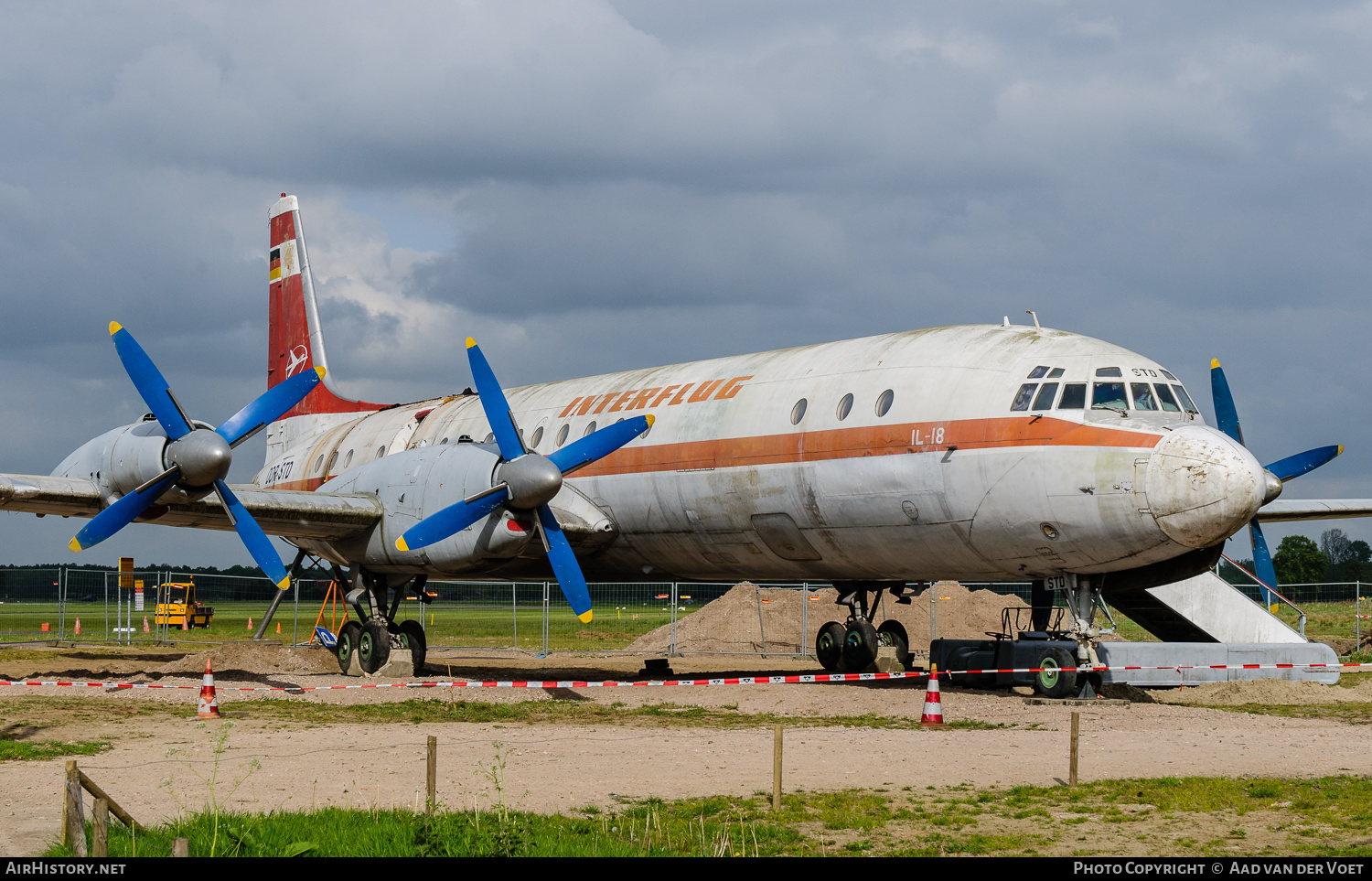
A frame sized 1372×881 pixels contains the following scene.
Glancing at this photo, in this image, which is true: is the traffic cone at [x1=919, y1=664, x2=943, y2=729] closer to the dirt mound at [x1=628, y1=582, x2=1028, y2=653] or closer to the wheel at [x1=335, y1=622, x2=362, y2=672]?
the wheel at [x1=335, y1=622, x2=362, y2=672]

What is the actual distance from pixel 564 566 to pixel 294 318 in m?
14.2

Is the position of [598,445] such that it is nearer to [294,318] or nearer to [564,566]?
[564,566]

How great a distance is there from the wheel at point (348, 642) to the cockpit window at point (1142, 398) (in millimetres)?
13065

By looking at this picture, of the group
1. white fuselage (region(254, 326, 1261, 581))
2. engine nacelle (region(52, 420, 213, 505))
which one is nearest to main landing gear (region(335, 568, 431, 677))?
white fuselage (region(254, 326, 1261, 581))

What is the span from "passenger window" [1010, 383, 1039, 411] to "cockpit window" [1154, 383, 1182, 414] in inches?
62.3

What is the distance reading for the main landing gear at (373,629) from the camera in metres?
20.7

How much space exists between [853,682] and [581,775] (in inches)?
355

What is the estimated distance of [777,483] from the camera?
18.0 metres

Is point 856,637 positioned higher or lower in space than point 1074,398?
lower

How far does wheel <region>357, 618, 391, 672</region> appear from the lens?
815 inches

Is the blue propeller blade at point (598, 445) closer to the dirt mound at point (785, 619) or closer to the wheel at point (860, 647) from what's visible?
the wheel at point (860, 647)

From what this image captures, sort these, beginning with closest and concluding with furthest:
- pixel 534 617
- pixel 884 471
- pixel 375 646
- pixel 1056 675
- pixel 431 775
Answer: pixel 431 775, pixel 1056 675, pixel 884 471, pixel 375 646, pixel 534 617

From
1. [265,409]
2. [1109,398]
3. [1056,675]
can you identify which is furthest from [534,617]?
[1109,398]

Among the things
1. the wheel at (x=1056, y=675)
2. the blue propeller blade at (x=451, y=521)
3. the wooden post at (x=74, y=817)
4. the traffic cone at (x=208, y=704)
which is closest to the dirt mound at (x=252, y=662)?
the blue propeller blade at (x=451, y=521)
